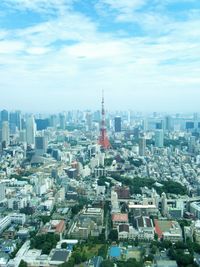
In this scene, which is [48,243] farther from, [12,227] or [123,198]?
[123,198]

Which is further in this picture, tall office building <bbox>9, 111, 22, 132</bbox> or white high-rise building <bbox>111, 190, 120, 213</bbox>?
tall office building <bbox>9, 111, 22, 132</bbox>

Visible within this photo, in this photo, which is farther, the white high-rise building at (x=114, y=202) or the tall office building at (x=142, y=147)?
the tall office building at (x=142, y=147)

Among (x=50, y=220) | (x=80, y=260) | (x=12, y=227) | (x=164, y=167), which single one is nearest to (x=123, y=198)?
(x=50, y=220)

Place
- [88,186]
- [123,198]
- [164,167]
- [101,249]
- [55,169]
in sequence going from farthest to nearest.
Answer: [164,167] → [55,169] → [88,186] → [123,198] → [101,249]

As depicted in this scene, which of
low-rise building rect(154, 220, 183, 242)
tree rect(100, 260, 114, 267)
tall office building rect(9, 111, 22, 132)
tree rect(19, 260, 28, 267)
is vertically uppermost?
tall office building rect(9, 111, 22, 132)

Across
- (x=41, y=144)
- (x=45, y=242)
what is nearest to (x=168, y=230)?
(x=45, y=242)

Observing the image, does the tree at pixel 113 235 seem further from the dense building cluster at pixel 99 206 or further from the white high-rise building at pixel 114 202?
the white high-rise building at pixel 114 202

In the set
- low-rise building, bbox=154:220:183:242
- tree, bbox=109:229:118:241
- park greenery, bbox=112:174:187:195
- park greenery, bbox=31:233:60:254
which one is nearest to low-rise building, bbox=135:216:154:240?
low-rise building, bbox=154:220:183:242

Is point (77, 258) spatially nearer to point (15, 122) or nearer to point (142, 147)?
point (142, 147)

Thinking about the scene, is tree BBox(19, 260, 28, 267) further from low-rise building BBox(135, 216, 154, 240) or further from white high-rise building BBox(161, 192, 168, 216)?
white high-rise building BBox(161, 192, 168, 216)

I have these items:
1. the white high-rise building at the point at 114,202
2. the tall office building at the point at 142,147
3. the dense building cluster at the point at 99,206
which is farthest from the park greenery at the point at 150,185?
the tall office building at the point at 142,147

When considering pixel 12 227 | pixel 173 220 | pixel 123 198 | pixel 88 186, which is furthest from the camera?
pixel 88 186
